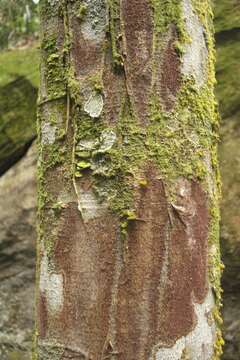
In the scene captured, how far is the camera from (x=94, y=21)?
1.26 m

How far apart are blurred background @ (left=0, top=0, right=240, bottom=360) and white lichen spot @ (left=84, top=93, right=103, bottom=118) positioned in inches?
68.4

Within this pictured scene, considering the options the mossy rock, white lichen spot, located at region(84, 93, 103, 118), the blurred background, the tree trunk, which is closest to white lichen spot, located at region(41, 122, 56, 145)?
the tree trunk

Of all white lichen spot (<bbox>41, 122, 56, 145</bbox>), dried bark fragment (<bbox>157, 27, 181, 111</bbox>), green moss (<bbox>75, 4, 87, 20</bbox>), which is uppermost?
green moss (<bbox>75, 4, 87, 20</bbox>)

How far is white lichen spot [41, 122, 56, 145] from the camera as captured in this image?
130 centimetres

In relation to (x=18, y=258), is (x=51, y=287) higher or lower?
higher

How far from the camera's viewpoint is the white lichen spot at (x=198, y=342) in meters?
1.19

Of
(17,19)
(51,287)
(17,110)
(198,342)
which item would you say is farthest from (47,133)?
(17,19)

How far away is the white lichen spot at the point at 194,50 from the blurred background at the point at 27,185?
5.29 ft

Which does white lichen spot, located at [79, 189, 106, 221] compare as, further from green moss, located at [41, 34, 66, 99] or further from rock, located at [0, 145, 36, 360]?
rock, located at [0, 145, 36, 360]

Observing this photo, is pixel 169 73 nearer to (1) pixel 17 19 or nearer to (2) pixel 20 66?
(2) pixel 20 66

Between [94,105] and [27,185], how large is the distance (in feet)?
7.06

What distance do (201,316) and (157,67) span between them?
568 mm

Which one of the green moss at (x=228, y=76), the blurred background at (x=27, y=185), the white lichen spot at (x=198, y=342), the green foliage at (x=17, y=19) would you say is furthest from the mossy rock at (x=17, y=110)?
the white lichen spot at (x=198, y=342)

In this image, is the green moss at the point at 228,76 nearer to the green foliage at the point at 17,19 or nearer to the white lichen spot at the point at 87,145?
the white lichen spot at the point at 87,145
